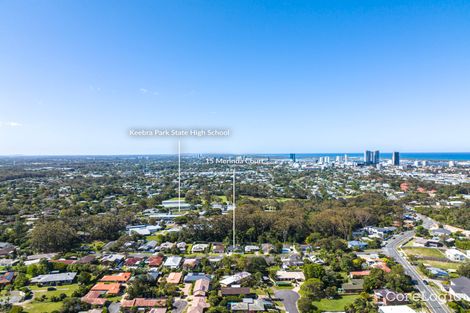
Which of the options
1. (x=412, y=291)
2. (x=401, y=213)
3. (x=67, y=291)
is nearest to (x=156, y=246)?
(x=67, y=291)

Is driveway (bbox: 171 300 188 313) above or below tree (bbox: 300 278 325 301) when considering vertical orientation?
below

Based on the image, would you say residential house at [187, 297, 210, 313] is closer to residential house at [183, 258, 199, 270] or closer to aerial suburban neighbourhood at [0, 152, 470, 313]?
aerial suburban neighbourhood at [0, 152, 470, 313]

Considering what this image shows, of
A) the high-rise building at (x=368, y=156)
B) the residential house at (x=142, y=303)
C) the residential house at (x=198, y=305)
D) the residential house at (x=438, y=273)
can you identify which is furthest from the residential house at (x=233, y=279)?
the high-rise building at (x=368, y=156)

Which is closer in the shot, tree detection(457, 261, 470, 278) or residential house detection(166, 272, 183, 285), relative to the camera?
residential house detection(166, 272, 183, 285)

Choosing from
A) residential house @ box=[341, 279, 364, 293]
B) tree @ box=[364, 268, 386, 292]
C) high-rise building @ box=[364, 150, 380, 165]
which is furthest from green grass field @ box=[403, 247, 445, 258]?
high-rise building @ box=[364, 150, 380, 165]

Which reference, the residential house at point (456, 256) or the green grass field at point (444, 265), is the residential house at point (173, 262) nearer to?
the green grass field at point (444, 265)

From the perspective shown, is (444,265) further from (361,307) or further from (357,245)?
(361,307)

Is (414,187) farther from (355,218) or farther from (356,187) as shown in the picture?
(355,218)
